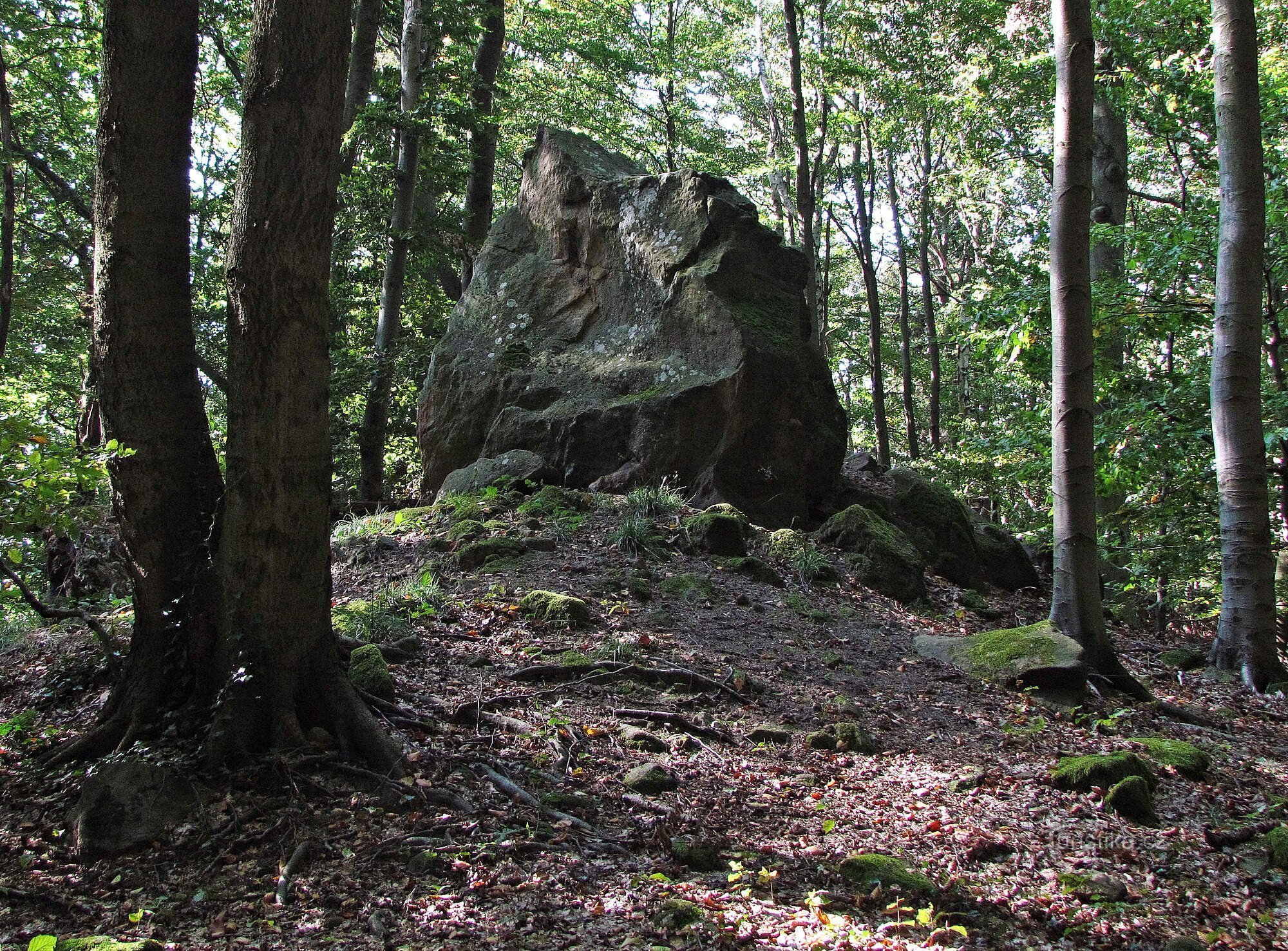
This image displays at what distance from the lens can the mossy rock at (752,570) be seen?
306 inches

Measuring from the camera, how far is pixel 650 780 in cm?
411

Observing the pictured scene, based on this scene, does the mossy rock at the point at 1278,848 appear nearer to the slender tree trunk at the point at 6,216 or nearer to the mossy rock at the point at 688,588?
the mossy rock at the point at 688,588

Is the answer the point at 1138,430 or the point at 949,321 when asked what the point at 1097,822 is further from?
the point at 949,321

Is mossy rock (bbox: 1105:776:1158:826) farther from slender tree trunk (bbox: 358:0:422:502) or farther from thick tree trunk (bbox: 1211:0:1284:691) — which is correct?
slender tree trunk (bbox: 358:0:422:502)

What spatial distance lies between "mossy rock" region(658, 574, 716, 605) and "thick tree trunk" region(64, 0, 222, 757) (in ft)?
13.0

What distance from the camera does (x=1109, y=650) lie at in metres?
6.61

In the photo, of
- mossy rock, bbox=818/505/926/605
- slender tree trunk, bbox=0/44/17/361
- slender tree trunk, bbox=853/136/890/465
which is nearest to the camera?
mossy rock, bbox=818/505/926/605

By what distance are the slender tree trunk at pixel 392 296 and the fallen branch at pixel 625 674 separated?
721 cm

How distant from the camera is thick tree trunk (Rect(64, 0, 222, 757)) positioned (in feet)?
12.2

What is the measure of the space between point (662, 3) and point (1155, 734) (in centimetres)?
2102

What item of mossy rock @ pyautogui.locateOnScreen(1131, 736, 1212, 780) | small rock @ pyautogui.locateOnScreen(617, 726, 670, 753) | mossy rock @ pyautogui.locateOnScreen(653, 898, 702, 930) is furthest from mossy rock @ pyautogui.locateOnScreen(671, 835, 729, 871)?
mossy rock @ pyautogui.locateOnScreen(1131, 736, 1212, 780)

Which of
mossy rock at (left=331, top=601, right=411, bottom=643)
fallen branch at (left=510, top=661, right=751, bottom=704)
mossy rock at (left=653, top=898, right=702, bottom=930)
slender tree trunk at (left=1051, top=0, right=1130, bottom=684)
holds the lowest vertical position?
mossy rock at (left=653, top=898, right=702, bottom=930)

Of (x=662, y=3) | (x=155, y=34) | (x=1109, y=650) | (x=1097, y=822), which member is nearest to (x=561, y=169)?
(x=155, y=34)

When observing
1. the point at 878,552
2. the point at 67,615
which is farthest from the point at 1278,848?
the point at 67,615
